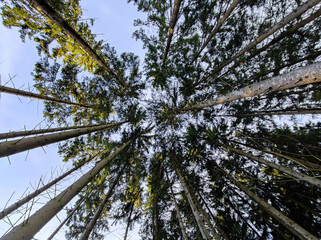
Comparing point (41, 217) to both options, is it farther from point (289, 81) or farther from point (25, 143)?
point (289, 81)

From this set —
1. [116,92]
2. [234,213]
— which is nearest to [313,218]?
[234,213]

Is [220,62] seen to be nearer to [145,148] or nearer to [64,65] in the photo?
[145,148]

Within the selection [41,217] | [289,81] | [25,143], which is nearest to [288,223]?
[289,81]

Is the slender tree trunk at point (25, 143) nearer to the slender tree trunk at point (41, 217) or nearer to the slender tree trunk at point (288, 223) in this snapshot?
the slender tree trunk at point (41, 217)

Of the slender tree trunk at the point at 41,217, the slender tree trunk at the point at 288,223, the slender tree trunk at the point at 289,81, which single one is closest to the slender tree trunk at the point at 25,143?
the slender tree trunk at the point at 41,217

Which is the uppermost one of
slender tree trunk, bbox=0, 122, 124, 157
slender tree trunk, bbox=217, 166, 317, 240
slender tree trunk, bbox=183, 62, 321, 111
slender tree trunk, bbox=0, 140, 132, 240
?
slender tree trunk, bbox=183, 62, 321, 111

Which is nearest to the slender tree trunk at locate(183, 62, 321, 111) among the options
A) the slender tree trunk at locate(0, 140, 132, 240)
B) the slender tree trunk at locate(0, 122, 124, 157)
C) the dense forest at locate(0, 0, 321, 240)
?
the dense forest at locate(0, 0, 321, 240)

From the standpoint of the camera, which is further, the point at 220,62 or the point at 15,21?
the point at 220,62

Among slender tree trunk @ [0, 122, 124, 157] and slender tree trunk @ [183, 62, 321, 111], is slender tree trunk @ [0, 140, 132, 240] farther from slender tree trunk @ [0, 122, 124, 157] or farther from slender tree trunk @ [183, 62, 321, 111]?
slender tree trunk @ [183, 62, 321, 111]

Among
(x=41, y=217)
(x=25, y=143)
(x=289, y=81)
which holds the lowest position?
(x=41, y=217)

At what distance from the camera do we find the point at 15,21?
4.67 meters

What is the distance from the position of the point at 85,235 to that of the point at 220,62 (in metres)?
8.79

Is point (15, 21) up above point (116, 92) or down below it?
above

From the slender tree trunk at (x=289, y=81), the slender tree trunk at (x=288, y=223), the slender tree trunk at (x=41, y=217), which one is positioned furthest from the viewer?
the slender tree trunk at (x=288, y=223)
